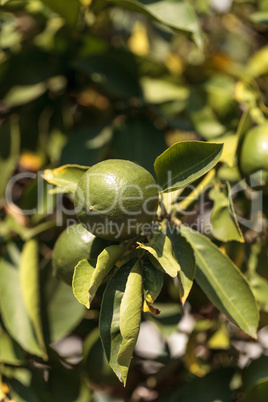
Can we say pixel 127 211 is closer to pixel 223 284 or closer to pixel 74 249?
pixel 74 249

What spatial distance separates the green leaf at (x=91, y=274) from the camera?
0.66m

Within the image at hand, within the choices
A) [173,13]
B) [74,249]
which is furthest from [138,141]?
[74,249]

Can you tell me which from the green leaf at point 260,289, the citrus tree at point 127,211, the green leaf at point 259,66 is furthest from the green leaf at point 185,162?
the green leaf at point 259,66

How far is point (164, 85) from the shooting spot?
127cm

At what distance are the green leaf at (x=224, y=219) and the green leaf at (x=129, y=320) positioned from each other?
247 millimetres

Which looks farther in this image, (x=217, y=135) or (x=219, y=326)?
(x=219, y=326)

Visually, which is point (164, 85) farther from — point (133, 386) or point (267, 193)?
point (133, 386)

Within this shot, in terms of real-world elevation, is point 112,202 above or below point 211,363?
above

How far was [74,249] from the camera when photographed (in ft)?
2.61

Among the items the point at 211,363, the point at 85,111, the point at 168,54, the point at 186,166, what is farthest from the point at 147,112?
the point at 211,363

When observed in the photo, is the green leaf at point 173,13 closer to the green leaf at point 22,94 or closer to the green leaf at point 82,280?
the green leaf at point 22,94

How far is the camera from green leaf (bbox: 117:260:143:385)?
25.8 inches

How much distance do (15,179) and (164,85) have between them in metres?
0.52

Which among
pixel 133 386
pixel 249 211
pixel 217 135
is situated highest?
pixel 217 135
